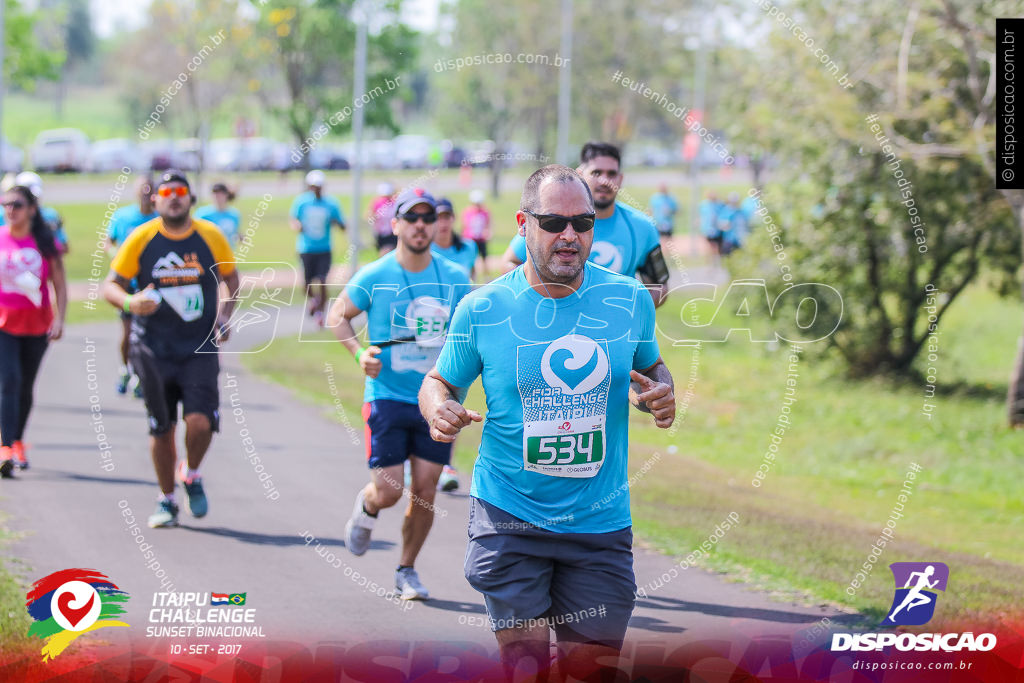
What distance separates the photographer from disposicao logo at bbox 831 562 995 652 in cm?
579

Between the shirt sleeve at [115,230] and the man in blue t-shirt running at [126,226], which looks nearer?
the man in blue t-shirt running at [126,226]

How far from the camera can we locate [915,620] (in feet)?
20.5

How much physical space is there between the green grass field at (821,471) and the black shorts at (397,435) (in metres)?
2.10

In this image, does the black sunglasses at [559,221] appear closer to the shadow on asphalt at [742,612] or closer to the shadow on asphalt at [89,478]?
the shadow on asphalt at [742,612]

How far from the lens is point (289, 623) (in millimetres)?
6137

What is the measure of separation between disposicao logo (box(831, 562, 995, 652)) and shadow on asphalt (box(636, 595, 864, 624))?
25cm

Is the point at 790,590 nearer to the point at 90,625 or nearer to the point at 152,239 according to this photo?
the point at 90,625

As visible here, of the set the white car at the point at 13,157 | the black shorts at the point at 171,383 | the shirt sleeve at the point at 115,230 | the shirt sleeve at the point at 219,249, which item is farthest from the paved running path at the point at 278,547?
the white car at the point at 13,157

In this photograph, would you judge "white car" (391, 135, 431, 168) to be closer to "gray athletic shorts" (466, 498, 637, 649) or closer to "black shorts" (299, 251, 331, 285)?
"black shorts" (299, 251, 331, 285)

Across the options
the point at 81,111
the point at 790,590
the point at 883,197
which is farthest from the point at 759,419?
the point at 81,111

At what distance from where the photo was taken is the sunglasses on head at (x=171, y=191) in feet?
25.0

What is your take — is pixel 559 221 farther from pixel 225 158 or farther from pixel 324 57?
pixel 225 158

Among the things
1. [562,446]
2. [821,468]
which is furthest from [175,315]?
[821,468]

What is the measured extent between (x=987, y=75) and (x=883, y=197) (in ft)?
9.10
